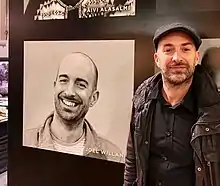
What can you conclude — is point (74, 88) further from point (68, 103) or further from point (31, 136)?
point (31, 136)

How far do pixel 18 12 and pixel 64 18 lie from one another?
1.67 feet

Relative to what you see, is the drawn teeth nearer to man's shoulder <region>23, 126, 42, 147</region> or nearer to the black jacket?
man's shoulder <region>23, 126, 42, 147</region>

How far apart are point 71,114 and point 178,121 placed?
1261 mm

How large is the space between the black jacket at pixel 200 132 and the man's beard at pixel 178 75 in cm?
8

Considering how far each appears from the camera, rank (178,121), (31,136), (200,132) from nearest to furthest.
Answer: (200,132) → (178,121) → (31,136)

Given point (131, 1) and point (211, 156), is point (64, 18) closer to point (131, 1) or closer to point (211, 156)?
point (131, 1)

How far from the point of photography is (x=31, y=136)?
3.19 metres

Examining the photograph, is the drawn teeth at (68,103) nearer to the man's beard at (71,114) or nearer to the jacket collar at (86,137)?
the man's beard at (71,114)

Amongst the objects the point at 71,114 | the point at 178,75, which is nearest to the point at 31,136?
the point at 71,114

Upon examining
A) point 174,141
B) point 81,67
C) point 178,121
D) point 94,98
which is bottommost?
point 174,141

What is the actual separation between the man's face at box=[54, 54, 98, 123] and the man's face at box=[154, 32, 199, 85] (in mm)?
1058

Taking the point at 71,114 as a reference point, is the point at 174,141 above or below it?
below

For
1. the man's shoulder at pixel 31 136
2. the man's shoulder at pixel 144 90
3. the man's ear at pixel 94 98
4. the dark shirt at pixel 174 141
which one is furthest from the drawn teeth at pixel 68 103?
the dark shirt at pixel 174 141

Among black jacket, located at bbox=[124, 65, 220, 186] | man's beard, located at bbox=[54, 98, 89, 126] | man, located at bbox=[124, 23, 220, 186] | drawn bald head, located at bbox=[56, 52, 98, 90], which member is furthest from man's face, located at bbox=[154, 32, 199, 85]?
man's beard, located at bbox=[54, 98, 89, 126]
